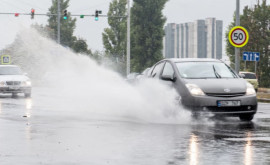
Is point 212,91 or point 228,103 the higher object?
point 212,91

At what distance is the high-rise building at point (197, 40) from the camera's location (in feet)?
504

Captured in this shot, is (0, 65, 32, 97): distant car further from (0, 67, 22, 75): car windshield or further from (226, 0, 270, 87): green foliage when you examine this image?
(226, 0, 270, 87): green foliage

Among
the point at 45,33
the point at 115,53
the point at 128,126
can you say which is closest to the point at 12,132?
the point at 128,126

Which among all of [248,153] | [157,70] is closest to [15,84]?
[157,70]

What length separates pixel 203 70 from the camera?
52.0 ft

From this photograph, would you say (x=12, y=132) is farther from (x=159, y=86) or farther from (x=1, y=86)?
(x=1, y=86)

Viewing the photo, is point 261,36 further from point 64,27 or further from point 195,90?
point 195,90

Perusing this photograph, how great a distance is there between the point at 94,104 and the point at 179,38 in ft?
480

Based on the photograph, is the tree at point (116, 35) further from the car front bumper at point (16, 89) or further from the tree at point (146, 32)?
the car front bumper at point (16, 89)

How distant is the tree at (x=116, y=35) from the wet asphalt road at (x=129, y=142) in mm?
70382

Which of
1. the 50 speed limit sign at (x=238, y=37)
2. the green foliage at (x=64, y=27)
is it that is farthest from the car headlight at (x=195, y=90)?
the green foliage at (x=64, y=27)

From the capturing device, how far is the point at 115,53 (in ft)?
288

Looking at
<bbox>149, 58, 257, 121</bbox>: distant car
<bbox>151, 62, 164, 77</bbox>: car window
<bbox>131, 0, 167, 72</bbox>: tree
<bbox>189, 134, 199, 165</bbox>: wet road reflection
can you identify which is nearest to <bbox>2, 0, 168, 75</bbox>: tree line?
<bbox>131, 0, 167, 72</bbox>: tree

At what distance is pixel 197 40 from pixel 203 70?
14208 centimetres
